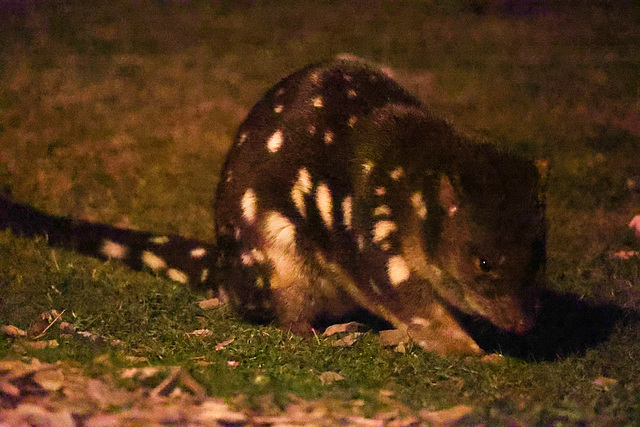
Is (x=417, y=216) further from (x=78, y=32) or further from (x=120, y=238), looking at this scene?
(x=78, y=32)

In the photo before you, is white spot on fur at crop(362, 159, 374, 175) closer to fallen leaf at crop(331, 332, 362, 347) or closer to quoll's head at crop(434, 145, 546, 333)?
quoll's head at crop(434, 145, 546, 333)

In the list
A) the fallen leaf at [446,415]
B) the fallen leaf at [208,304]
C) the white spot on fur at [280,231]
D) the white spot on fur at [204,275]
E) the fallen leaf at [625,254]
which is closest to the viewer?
the fallen leaf at [446,415]

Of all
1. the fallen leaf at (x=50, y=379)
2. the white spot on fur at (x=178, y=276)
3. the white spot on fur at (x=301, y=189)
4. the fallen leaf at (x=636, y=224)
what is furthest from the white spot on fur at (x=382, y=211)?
the fallen leaf at (x=636, y=224)

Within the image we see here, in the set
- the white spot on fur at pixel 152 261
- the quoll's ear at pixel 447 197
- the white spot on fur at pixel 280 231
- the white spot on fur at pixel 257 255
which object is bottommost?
the white spot on fur at pixel 152 261

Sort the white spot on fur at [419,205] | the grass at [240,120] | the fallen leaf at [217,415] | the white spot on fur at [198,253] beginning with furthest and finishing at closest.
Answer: the white spot on fur at [198,253], the white spot on fur at [419,205], the grass at [240,120], the fallen leaf at [217,415]

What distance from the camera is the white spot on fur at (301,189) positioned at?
3844 mm

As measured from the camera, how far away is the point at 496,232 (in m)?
3.24

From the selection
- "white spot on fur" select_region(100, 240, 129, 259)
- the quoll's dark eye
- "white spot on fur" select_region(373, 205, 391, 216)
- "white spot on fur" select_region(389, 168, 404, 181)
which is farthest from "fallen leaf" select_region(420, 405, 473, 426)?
"white spot on fur" select_region(100, 240, 129, 259)

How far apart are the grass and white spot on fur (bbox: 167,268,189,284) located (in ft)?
0.23

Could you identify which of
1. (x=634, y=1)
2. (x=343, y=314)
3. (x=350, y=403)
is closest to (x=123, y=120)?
(x=343, y=314)

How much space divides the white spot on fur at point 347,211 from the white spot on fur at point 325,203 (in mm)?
73

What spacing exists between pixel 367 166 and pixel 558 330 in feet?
4.23

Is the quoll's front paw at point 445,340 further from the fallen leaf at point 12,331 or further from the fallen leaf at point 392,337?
the fallen leaf at point 12,331

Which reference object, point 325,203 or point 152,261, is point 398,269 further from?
point 152,261
